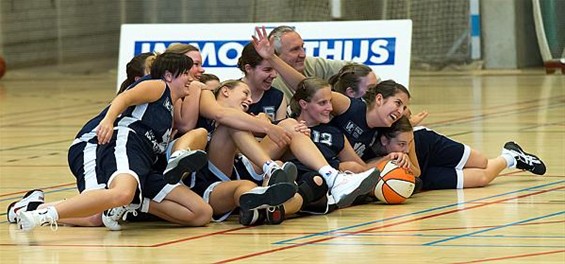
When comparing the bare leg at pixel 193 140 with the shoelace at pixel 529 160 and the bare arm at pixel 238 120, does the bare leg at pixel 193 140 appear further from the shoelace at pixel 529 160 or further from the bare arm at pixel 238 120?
the shoelace at pixel 529 160

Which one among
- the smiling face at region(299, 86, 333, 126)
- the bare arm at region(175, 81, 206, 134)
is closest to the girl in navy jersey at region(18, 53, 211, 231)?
the bare arm at region(175, 81, 206, 134)

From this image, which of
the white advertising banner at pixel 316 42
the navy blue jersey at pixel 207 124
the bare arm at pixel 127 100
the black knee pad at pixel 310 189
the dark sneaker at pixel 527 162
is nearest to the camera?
the bare arm at pixel 127 100

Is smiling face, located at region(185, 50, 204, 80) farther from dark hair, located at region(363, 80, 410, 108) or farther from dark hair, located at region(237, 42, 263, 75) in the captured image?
dark hair, located at region(363, 80, 410, 108)

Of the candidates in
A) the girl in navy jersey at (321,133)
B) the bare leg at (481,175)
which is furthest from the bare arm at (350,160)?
the bare leg at (481,175)

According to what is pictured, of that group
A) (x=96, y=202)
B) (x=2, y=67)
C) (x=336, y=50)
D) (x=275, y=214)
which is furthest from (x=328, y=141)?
(x=2, y=67)

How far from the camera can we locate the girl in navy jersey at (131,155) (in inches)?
245

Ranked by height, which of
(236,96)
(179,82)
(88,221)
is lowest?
(88,221)

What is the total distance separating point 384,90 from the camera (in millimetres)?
7371

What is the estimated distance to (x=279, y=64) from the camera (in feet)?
24.5

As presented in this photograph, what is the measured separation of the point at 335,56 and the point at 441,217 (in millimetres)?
4887


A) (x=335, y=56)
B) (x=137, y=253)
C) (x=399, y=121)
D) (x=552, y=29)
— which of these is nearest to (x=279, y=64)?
(x=399, y=121)

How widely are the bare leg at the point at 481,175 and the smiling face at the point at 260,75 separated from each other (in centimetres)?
135

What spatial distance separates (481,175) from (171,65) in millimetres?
2189

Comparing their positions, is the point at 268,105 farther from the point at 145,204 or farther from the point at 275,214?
the point at 145,204
